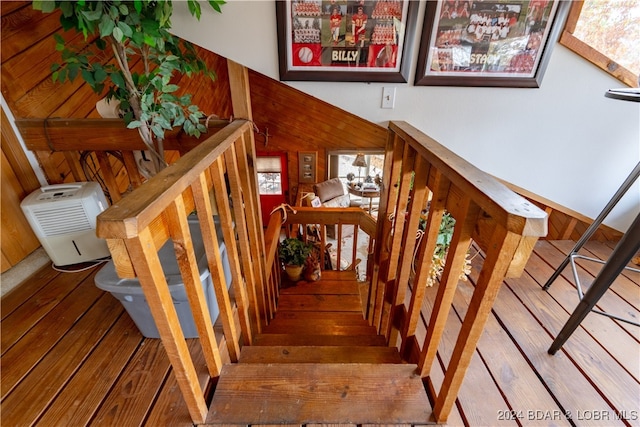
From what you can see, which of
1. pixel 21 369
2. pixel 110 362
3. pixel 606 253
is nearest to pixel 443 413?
pixel 110 362

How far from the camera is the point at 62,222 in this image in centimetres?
165

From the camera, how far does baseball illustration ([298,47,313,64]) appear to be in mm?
1400

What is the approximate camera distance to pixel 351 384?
1.12m

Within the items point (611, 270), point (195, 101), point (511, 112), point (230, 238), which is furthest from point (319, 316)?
point (195, 101)

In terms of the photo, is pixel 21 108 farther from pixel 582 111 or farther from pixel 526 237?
pixel 582 111

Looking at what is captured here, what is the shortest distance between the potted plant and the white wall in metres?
1.49

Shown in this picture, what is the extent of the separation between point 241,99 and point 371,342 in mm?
1585

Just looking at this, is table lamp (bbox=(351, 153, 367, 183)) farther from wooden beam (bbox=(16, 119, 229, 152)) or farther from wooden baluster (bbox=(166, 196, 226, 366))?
wooden baluster (bbox=(166, 196, 226, 366))

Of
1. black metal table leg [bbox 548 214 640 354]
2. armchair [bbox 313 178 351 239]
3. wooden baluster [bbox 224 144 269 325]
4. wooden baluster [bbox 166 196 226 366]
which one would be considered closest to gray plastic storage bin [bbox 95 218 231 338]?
wooden baluster [bbox 224 144 269 325]

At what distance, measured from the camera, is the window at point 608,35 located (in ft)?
4.51

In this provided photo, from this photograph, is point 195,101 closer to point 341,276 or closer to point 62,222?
point 62,222

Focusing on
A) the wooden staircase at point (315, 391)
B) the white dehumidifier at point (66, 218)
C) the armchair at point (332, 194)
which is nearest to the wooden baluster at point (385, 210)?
the wooden staircase at point (315, 391)

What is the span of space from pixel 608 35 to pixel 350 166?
570cm

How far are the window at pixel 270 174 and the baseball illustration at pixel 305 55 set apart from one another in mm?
5506
